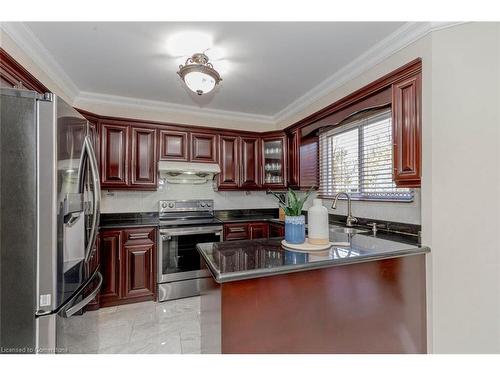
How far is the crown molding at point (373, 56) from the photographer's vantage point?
1.75 m

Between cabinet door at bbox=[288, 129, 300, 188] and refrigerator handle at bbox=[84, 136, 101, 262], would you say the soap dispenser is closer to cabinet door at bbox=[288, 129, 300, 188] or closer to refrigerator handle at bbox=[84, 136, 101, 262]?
refrigerator handle at bbox=[84, 136, 101, 262]

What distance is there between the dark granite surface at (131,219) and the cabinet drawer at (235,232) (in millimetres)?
886

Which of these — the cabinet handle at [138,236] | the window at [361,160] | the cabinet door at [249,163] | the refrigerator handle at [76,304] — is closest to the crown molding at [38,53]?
the cabinet handle at [138,236]

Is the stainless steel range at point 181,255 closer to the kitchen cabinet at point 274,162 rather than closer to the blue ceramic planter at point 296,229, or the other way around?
the kitchen cabinet at point 274,162

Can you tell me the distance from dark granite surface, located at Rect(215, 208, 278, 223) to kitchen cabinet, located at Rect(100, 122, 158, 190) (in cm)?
110

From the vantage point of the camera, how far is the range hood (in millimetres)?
3203

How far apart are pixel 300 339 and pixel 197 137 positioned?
9.08 ft

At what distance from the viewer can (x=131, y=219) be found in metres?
3.32

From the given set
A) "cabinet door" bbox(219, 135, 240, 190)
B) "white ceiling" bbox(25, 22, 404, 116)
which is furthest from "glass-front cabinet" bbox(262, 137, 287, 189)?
"white ceiling" bbox(25, 22, 404, 116)

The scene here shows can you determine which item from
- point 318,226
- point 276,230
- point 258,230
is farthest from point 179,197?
point 318,226

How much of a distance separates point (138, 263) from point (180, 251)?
A: 48 centimetres

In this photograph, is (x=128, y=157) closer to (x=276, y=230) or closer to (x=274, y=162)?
(x=274, y=162)

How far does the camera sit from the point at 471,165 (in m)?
1.53

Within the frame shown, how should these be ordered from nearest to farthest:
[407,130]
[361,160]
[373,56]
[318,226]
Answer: [318,226] → [407,130] → [373,56] → [361,160]
